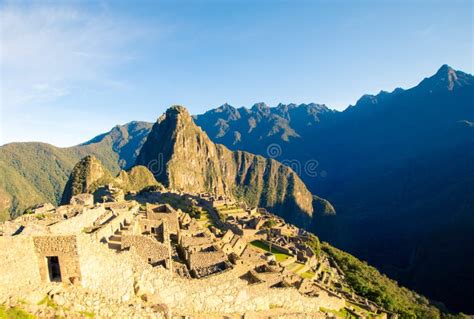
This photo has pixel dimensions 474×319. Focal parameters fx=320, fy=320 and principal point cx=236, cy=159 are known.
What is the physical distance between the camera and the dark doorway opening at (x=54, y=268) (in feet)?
35.6

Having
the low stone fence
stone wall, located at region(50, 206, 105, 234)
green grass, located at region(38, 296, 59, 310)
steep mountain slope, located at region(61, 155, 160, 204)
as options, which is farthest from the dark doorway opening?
steep mountain slope, located at region(61, 155, 160, 204)

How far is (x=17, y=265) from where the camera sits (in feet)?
32.8

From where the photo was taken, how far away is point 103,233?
19.0 m

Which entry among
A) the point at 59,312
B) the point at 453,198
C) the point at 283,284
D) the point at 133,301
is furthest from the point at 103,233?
the point at 453,198

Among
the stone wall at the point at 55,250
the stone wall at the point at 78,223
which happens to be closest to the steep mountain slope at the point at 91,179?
the stone wall at the point at 78,223

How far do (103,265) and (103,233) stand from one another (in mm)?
7442

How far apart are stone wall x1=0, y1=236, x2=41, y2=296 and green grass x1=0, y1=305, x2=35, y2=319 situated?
32.0 inches

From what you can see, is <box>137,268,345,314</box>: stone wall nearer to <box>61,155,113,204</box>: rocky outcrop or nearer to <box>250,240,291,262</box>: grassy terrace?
<box>250,240,291,262</box>: grassy terrace

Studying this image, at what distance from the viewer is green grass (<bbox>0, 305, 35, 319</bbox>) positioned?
855cm

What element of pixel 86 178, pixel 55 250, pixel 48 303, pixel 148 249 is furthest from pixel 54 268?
pixel 86 178

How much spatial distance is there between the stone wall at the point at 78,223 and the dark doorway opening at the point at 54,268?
4.11 m

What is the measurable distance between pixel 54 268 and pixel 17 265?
125 cm

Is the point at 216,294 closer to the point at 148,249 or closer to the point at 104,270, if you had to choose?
the point at 148,249

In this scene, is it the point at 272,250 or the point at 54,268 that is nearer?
the point at 54,268
